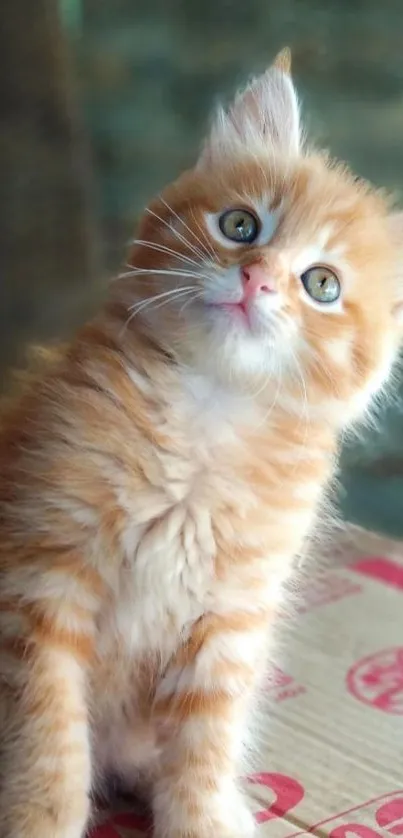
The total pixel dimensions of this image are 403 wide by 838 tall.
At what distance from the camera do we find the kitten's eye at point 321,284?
988 millimetres

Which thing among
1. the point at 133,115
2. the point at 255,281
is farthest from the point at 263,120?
the point at 133,115

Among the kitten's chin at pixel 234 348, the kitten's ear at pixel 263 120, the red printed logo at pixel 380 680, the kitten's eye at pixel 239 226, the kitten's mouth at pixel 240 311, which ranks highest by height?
the kitten's ear at pixel 263 120

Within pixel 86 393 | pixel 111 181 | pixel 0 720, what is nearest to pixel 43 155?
pixel 111 181

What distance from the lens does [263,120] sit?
114cm

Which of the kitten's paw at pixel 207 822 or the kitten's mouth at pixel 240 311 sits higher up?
the kitten's mouth at pixel 240 311

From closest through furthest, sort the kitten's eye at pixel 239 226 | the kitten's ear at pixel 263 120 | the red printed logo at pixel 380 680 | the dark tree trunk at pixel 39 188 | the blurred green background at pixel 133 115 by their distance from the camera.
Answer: the kitten's eye at pixel 239 226 → the kitten's ear at pixel 263 120 → the red printed logo at pixel 380 680 → the blurred green background at pixel 133 115 → the dark tree trunk at pixel 39 188

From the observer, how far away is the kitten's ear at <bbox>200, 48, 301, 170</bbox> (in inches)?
44.1

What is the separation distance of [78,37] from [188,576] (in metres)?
1.44

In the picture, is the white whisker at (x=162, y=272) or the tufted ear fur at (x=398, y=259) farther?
the tufted ear fur at (x=398, y=259)

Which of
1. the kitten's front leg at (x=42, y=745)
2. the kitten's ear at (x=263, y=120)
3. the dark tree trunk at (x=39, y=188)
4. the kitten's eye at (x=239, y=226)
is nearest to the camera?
the kitten's front leg at (x=42, y=745)

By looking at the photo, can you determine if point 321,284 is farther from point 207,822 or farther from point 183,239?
point 207,822

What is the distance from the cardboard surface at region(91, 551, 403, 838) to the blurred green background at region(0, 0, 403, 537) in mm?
387

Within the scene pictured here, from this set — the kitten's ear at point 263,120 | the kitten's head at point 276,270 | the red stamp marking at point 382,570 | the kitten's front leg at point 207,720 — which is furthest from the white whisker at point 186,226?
the red stamp marking at point 382,570

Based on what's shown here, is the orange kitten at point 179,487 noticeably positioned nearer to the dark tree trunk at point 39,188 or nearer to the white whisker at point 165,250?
the white whisker at point 165,250
